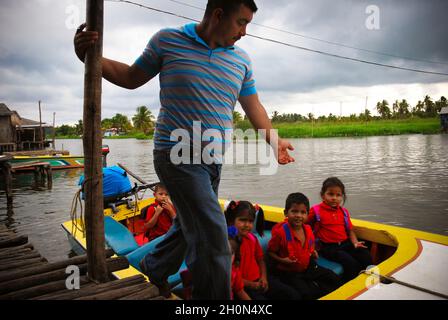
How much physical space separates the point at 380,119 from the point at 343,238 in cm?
6362

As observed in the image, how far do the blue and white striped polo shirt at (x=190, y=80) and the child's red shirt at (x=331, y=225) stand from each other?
209 centimetres

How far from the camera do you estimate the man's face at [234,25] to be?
167 centimetres

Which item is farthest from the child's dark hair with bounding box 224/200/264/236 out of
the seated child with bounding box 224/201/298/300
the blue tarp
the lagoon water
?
the lagoon water

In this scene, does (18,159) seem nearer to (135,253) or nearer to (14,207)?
(14,207)

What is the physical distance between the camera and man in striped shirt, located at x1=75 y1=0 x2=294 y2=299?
5.39ft

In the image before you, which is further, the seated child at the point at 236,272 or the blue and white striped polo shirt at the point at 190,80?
the seated child at the point at 236,272

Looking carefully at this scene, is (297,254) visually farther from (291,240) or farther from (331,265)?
(331,265)

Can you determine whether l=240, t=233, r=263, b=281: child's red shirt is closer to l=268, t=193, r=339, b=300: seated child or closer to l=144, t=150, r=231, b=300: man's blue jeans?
l=268, t=193, r=339, b=300: seated child

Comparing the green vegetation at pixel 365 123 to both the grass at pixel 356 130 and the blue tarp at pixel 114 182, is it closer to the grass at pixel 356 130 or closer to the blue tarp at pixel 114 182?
the grass at pixel 356 130

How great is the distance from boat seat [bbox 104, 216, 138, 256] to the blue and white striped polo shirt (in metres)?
2.19

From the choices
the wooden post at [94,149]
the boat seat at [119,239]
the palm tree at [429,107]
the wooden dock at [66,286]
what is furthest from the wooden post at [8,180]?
the palm tree at [429,107]

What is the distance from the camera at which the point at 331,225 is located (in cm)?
340

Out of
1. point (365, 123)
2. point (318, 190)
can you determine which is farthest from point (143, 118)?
point (318, 190)
